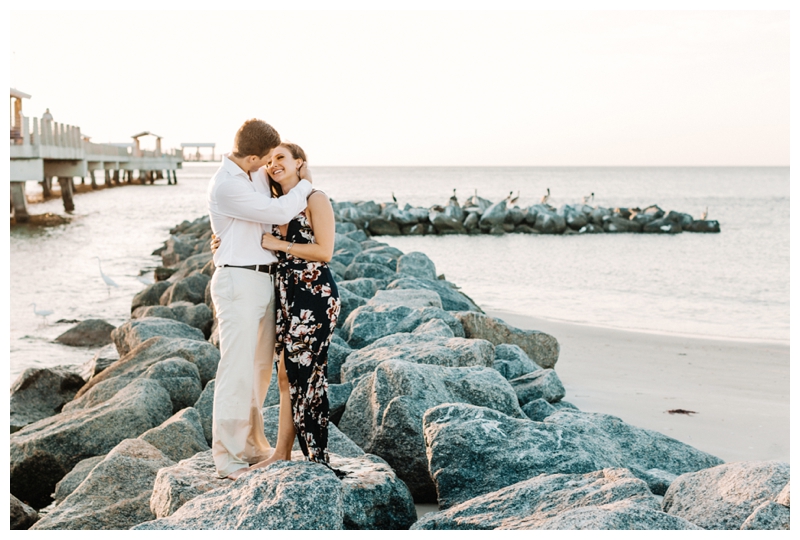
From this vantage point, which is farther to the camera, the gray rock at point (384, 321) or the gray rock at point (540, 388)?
the gray rock at point (384, 321)

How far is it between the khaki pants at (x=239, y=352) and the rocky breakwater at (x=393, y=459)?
0.60 ft

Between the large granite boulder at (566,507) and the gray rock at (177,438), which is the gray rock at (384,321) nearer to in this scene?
the gray rock at (177,438)

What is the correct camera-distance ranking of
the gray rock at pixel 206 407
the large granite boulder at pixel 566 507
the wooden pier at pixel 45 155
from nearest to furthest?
the large granite boulder at pixel 566 507
the gray rock at pixel 206 407
the wooden pier at pixel 45 155

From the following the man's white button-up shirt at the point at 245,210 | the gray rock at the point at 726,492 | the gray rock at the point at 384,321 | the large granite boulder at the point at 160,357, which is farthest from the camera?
the gray rock at the point at 384,321

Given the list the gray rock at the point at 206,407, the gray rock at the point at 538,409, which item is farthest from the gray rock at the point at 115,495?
the gray rock at the point at 538,409

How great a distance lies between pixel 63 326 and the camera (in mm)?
10516

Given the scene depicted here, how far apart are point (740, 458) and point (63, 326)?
8747 millimetres

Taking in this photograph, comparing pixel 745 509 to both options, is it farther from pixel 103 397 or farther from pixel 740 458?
pixel 103 397

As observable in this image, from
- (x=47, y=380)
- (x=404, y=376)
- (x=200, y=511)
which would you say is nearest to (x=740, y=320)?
(x=404, y=376)

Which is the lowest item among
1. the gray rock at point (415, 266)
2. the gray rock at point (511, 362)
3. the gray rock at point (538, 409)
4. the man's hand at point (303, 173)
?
the gray rock at point (538, 409)

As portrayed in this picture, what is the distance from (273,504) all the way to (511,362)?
137 inches

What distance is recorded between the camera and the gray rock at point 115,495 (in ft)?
12.5

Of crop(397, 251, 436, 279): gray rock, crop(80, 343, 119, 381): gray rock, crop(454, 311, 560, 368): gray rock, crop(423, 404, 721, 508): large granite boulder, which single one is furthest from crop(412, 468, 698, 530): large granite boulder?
crop(397, 251, 436, 279): gray rock
